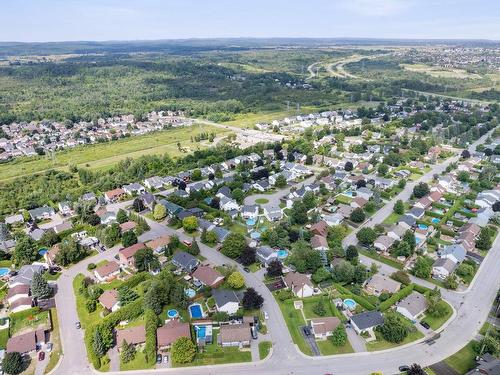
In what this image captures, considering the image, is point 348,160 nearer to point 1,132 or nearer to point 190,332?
point 190,332

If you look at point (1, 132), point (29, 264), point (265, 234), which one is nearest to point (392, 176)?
point (265, 234)

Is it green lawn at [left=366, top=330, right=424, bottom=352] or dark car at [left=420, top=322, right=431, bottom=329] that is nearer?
A: green lawn at [left=366, top=330, right=424, bottom=352]

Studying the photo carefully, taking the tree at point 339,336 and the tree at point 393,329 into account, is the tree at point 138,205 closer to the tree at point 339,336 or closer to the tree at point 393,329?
the tree at point 339,336


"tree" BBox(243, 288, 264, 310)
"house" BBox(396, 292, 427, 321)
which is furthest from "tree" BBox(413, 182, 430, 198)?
"tree" BBox(243, 288, 264, 310)

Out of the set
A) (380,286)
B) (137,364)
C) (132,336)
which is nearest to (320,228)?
(380,286)

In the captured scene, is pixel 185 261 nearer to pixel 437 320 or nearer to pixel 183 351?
pixel 183 351

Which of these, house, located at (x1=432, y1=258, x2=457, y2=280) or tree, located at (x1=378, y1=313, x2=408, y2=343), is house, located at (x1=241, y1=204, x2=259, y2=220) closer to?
house, located at (x1=432, y1=258, x2=457, y2=280)

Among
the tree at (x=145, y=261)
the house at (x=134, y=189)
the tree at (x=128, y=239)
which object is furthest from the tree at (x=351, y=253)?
the house at (x=134, y=189)
